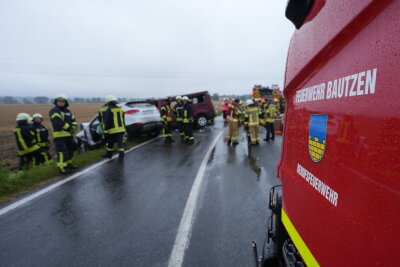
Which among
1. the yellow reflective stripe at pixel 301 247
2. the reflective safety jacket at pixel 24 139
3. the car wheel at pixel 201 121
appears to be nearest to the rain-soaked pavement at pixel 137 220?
the yellow reflective stripe at pixel 301 247

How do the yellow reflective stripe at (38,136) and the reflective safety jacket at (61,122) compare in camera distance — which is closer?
the reflective safety jacket at (61,122)

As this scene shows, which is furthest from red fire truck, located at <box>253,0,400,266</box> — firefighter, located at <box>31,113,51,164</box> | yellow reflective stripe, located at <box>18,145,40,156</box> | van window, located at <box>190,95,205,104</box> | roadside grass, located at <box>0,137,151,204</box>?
van window, located at <box>190,95,205,104</box>

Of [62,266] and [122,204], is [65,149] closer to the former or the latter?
[122,204]

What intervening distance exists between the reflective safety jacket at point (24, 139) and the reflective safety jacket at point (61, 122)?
1602mm

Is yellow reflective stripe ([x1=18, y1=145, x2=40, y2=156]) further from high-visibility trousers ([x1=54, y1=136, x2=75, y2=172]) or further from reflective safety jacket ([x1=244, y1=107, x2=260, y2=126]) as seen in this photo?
reflective safety jacket ([x1=244, y1=107, x2=260, y2=126])

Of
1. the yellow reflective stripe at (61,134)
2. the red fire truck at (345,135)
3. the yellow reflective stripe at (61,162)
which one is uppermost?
the red fire truck at (345,135)

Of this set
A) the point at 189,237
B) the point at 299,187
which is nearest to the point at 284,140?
the point at 299,187

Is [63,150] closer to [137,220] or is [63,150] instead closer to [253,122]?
[137,220]

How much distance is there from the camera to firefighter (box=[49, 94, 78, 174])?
5504 millimetres

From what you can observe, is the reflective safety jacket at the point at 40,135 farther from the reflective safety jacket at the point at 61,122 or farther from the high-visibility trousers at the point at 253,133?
the high-visibility trousers at the point at 253,133

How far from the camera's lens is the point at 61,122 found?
5.64 meters

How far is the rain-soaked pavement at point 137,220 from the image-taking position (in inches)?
101

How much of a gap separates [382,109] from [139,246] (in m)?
2.69

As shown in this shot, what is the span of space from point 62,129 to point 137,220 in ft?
12.1
